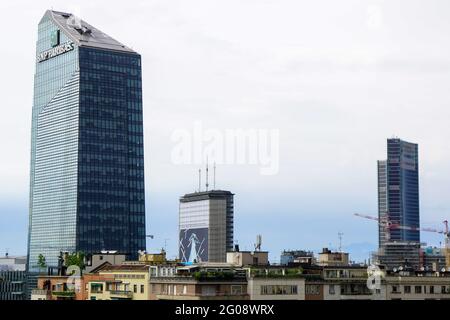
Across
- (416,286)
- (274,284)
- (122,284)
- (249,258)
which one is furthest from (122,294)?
(416,286)

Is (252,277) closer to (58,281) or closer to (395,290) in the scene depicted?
(395,290)

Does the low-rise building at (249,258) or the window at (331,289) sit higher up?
the low-rise building at (249,258)

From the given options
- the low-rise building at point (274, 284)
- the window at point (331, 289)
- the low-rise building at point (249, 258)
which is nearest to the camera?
the low-rise building at point (274, 284)

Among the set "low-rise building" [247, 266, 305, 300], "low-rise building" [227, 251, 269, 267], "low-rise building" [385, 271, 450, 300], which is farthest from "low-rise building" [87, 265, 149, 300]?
"low-rise building" [385, 271, 450, 300]

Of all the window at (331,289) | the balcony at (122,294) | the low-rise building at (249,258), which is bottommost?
the balcony at (122,294)

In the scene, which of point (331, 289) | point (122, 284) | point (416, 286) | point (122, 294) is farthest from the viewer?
point (416, 286)

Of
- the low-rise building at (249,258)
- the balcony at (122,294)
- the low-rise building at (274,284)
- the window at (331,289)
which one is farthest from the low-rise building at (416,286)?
the balcony at (122,294)

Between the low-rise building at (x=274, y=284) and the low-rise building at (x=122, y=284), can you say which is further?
the low-rise building at (x=122, y=284)

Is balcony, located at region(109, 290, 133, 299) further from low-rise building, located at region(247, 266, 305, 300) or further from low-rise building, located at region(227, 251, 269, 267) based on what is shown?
low-rise building, located at region(227, 251, 269, 267)

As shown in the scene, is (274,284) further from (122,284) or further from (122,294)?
(122,284)

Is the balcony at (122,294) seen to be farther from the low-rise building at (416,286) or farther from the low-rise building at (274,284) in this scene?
the low-rise building at (416,286)

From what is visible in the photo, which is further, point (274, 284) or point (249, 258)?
point (249, 258)

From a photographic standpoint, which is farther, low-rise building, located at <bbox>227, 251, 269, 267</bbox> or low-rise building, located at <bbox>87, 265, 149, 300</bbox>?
low-rise building, located at <bbox>227, 251, 269, 267</bbox>
